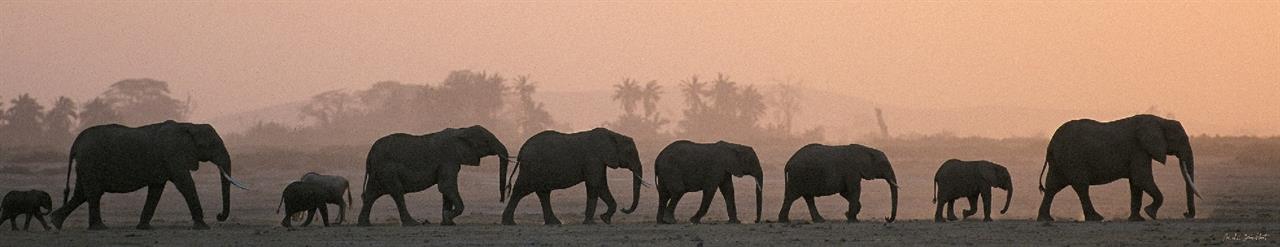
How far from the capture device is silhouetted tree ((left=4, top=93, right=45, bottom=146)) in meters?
100

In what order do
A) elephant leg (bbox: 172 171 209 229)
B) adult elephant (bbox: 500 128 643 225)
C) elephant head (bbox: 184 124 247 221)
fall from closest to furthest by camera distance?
elephant leg (bbox: 172 171 209 229) < elephant head (bbox: 184 124 247 221) < adult elephant (bbox: 500 128 643 225)

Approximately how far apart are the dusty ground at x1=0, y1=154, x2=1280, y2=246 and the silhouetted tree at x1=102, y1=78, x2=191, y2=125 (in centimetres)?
8322

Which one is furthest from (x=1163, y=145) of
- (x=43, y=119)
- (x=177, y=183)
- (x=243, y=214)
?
(x=43, y=119)

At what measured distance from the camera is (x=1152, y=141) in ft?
90.2

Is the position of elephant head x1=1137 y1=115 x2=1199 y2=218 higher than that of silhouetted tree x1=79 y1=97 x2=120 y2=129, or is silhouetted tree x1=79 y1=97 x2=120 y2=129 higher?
silhouetted tree x1=79 y1=97 x2=120 y2=129

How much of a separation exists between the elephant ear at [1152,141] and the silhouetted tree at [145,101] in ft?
367

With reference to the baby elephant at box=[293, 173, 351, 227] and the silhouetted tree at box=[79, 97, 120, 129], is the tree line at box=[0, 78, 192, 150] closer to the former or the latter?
the silhouetted tree at box=[79, 97, 120, 129]

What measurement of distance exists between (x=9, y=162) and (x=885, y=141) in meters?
40.4

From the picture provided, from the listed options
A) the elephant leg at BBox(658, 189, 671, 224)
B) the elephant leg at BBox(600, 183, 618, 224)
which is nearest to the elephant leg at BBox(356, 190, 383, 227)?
the elephant leg at BBox(600, 183, 618, 224)

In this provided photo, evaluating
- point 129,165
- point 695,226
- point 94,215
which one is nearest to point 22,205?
point 94,215

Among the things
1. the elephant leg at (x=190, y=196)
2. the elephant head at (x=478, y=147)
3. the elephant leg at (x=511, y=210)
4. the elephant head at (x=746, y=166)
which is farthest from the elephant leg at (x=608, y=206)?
the elephant leg at (x=190, y=196)

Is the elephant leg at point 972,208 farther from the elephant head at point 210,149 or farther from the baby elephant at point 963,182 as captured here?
the elephant head at point 210,149

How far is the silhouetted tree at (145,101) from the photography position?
440 ft

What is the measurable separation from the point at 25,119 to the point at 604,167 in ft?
265
